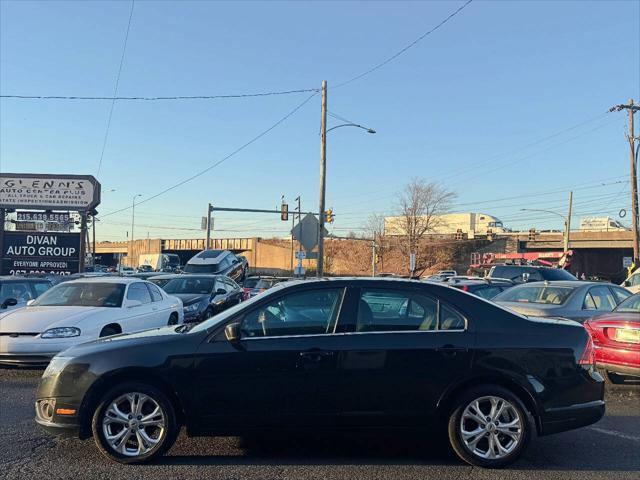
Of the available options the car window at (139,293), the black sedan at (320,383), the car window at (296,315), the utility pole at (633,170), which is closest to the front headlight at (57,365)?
the black sedan at (320,383)

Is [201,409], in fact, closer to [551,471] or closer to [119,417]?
[119,417]

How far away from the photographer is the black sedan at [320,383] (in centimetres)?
496

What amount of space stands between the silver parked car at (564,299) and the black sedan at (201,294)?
722 cm

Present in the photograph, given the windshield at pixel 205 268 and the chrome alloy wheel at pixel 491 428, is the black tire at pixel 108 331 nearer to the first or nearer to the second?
the chrome alloy wheel at pixel 491 428

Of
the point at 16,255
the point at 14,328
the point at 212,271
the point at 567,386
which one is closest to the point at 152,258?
the point at 212,271

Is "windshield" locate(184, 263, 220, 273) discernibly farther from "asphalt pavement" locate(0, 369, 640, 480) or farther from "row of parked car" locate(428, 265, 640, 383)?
"asphalt pavement" locate(0, 369, 640, 480)

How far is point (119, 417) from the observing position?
4.97 metres

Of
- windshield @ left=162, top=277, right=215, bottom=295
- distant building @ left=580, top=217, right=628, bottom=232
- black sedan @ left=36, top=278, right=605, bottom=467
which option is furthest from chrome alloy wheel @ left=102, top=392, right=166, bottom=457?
distant building @ left=580, top=217, right=628, bottom=232

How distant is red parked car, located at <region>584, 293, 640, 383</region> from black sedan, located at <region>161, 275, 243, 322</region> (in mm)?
8977

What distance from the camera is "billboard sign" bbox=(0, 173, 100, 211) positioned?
21.6 meters

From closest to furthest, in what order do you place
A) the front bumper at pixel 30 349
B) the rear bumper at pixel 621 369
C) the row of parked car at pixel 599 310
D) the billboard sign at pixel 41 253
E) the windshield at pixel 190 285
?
→ 1. the rear bumper at pixel 621 369
2. the row of parked car at pixel 599 310
3. the front bumper at pixel 30 349
4. the windshield at pixel 190 285
5. the billboard sign at pixel 41 253

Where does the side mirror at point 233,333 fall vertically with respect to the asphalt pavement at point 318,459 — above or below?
above

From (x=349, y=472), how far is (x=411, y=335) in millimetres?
1248

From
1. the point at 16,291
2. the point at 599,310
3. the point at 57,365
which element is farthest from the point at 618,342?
the point at 16,291
